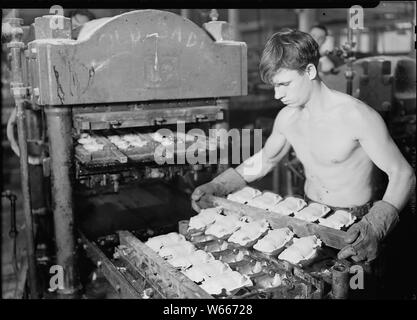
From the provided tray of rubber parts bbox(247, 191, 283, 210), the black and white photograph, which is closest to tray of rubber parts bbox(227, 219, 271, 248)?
the black and white photograph

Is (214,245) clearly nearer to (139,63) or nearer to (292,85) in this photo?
(292,85)

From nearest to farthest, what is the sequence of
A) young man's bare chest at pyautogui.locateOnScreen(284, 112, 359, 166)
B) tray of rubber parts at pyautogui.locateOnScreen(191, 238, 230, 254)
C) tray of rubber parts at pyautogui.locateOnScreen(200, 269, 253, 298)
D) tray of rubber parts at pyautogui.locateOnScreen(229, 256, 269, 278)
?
tray of rubber parts at pyautogui.locateOnScreen(200, 269, 253, 298) < tray of rubber parts at pyautogui.locateOnScreen(229, 256, 269, 278) < tray of rubber parts at pyautogui.locateOnScreen(191, 238, 230, 254) < young man's bare chest at pyautogui.locateOnScreen(284, 112, 359, 166)

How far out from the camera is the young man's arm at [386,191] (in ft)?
6.13

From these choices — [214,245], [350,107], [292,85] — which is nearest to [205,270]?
[214,245]

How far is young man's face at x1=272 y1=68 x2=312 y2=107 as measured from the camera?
7.57 feet

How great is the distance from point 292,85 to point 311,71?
11 cm

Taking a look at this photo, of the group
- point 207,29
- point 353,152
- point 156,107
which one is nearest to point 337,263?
point 353,152

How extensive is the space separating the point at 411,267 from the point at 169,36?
2289 millimetres

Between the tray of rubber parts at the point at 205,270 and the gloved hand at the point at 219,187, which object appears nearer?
the tray of rubber parts at the point at 205,270

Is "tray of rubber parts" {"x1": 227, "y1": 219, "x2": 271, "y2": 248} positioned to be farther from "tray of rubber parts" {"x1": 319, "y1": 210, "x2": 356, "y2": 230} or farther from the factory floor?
the factory floor

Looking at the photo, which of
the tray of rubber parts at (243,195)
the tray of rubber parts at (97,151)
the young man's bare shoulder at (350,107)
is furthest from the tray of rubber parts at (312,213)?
the tray of rubber parts at (97,151)

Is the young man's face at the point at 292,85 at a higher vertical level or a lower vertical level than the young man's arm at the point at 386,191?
higher

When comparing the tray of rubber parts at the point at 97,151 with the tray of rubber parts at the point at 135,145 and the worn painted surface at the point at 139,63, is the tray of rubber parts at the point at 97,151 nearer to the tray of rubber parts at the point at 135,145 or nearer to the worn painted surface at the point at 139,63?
the tray of rubber parts at the point at 135,145
